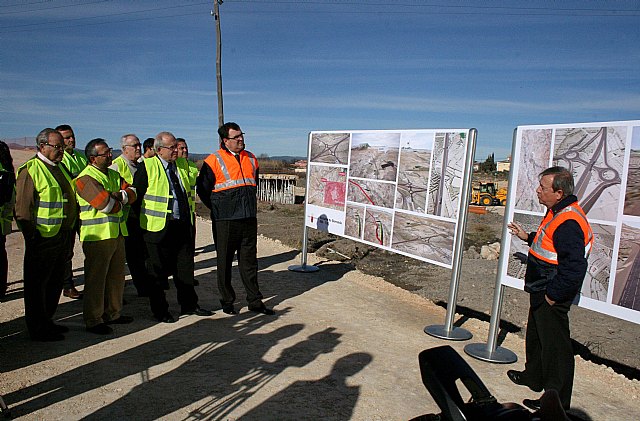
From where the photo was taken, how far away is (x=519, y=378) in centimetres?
475

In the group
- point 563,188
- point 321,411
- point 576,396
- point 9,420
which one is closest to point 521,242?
point 563,188

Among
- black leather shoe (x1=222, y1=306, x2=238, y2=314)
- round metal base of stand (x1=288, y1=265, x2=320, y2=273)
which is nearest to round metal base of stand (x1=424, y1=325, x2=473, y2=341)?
black leather shoe (x1=222, y1=306, x2=238, y2=314)

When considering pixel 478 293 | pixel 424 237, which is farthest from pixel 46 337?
pixel 478 293

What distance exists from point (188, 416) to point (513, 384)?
9.68ft

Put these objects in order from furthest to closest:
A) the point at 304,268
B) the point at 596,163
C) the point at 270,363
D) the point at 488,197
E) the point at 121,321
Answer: the point at 488,197
the point at 304,268
the point at 121,321
the point at 270,363
the point at 596,163

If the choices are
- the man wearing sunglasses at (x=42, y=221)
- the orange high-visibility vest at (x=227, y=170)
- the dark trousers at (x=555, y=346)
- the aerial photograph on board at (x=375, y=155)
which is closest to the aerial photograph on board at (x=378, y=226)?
the aerial photograph on board at (x=375, y=155)

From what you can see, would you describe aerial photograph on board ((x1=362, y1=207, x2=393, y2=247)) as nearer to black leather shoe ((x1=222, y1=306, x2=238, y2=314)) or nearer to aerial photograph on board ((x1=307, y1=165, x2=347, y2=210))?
aerial photograph on board ((x1=307, y1=165, x2=347, y2=210))

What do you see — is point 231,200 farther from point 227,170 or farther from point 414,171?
point 414,171

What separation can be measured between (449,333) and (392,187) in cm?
207

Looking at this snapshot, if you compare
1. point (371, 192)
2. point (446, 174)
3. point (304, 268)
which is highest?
point (446, 174)

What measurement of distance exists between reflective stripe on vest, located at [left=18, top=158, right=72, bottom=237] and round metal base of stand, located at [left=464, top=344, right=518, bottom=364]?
4528mm

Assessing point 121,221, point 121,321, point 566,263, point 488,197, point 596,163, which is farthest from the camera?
point 488,197

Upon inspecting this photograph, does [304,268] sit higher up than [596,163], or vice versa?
[596,163]

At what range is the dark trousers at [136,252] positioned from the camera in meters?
6.95
